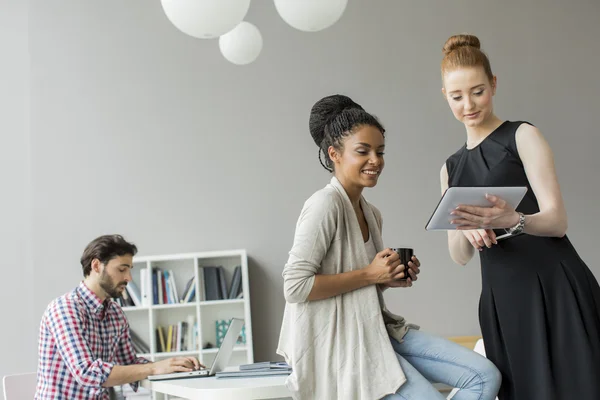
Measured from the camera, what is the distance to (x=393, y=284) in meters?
2.05

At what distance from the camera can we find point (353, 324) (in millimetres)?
Answer: 1982

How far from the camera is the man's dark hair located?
3453 mm

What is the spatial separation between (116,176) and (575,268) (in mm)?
4573

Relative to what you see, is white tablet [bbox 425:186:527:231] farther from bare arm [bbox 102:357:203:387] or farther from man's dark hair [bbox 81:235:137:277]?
man's dark hair [bbox 81:235:137:277]

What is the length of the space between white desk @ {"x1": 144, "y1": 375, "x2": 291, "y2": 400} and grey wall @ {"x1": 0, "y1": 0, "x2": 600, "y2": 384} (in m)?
3.53

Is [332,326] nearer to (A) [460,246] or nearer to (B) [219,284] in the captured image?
(A) [460,246]

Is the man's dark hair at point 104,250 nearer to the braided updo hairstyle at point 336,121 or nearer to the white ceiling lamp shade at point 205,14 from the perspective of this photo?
the white ceiling lamp shade at point 205,14

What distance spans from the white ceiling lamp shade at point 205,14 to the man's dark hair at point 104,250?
1.27 meters

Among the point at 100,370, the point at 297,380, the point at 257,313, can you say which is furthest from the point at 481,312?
the point at 257,313

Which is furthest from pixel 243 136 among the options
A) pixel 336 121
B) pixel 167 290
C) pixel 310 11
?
pixel 336 121

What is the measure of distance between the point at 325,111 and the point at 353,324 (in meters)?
0.69

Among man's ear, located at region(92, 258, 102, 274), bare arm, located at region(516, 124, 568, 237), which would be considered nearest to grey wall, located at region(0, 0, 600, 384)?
man's ear, located at region(92, 258, 102, 274)

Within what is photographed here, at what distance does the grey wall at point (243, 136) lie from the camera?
596 cm

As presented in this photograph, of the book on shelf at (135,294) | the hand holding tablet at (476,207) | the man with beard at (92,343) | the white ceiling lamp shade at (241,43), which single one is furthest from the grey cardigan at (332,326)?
the book on shelf at (135,294)
